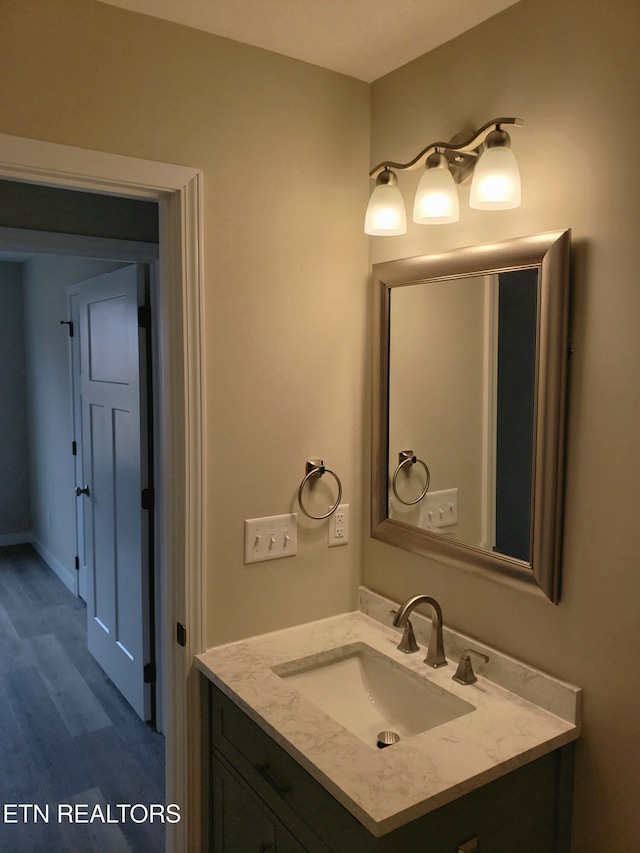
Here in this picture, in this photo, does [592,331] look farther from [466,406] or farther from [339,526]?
[339,526]

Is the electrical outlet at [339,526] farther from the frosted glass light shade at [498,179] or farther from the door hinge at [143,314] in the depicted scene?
the door hinge at [143,314]

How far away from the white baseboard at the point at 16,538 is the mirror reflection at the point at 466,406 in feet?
16.0

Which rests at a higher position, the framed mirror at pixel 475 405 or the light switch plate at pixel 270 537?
the framed mirror at pixel 475 405

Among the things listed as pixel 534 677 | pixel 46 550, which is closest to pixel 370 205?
pixel 534 677

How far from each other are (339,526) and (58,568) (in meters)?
3.75

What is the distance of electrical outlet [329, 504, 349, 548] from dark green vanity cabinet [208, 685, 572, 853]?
54 cm

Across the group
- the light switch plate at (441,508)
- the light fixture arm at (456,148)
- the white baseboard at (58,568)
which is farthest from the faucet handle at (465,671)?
the white baseboard at (58,568)

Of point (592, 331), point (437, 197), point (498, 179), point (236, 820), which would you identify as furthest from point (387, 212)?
Result: point (236, 820)

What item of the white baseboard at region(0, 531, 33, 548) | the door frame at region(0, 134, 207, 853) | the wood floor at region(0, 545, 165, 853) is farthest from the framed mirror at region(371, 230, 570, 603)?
the white baseboard at region(0, 531, 33, 548)

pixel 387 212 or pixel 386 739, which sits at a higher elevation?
pixel 387 212

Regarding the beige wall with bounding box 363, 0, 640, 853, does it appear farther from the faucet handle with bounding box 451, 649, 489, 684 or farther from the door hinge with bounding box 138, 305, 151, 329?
the door hinge with bounding box 138, 305, 151, 329

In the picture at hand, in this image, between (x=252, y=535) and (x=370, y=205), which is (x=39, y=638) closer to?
(x=252, y=535)

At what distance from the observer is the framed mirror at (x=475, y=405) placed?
147 centimetres

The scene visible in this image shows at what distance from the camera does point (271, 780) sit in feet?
4.94
